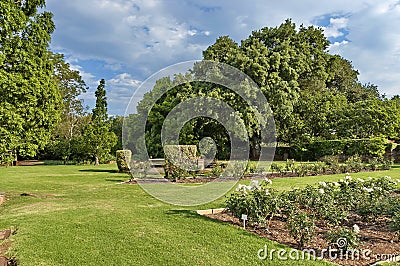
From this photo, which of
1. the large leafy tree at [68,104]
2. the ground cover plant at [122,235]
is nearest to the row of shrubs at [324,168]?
the ground cover plant at [122,235]

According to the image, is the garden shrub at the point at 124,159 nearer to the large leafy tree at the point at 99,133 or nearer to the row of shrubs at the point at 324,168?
the row of shrubs at the point at 324,168

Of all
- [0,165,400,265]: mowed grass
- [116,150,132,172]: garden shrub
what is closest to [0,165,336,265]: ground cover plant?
[0,165,400,265]: mowed grass

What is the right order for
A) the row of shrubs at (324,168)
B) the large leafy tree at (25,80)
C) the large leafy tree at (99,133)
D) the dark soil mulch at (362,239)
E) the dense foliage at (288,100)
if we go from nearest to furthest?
the dark soil mulch at (362,239) < the large leafy tree at (25,80) < the row of shrubs at (324,168) < the dense foliage at (288,100) < the large leafy tree at (99,133)

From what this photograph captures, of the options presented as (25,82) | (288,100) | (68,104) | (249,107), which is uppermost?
(68,104)

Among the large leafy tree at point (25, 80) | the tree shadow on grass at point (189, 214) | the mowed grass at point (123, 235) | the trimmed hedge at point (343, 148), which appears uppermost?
the large leafy tree at point (25, 80)

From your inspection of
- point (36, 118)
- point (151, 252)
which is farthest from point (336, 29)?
point (151, 252)

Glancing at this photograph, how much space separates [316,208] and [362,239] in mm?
898

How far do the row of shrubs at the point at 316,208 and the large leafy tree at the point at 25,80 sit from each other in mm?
5633

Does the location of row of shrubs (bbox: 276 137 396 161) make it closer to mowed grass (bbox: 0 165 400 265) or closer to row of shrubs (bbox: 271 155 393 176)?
row of shrubs (bbox: 271 155 393 176)

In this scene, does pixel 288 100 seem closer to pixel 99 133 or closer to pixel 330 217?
pixel 99 133

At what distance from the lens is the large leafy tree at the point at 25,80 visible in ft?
24.4

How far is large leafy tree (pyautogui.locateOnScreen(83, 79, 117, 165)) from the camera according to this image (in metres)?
21.8

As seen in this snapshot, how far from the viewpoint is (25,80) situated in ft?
25.3

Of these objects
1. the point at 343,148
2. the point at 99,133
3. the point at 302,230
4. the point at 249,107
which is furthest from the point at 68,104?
the point at 302,230
